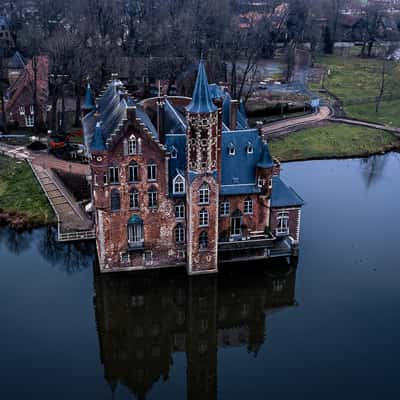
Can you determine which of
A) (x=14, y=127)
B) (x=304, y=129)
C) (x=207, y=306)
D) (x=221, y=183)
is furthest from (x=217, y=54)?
(x=207, y=306)

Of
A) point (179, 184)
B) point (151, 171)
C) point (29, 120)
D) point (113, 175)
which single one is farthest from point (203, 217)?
point (29, 120)

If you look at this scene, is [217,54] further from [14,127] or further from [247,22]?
[247,22]

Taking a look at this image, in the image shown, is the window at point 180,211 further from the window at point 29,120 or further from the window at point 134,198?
the window at point 29,120

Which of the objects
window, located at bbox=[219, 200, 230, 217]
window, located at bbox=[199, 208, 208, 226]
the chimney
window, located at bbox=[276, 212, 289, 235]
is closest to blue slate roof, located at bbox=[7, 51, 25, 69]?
the chimney

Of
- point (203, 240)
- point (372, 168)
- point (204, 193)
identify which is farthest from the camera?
point (372, 168)

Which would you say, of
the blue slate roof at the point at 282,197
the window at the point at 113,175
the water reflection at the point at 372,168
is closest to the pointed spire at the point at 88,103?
the window at the point at 113,175

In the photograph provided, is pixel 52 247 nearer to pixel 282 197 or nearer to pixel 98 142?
pixel 98 142
